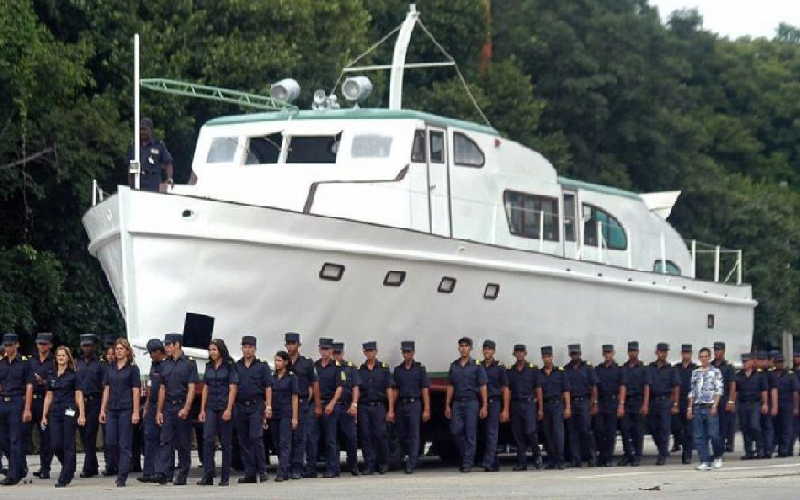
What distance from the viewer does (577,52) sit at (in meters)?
53.4

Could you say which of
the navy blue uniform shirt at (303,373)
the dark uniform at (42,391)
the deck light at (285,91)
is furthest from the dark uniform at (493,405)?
the dark uniform at (42,391)

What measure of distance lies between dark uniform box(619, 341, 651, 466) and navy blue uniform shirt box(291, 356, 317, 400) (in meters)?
5.08

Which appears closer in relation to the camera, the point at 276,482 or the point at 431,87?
the point at 276,482

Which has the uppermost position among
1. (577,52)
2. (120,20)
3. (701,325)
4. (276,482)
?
(577,52)

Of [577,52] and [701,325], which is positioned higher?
[577,52]

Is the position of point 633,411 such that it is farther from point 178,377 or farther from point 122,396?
point 122,396

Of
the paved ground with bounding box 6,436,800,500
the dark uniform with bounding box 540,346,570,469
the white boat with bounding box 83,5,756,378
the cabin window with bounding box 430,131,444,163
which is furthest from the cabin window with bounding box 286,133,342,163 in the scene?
the paved ground with bounding box 6,436,800,500

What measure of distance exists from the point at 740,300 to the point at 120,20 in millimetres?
12344

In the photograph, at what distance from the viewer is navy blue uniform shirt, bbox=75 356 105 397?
19547mm

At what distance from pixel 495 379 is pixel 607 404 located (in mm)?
2287

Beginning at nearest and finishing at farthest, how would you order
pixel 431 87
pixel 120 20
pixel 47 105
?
pixel 47 105, pixel 120 20, pixel 431 87

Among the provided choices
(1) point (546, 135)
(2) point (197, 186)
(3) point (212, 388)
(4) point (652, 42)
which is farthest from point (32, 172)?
(4) point (652, 42)

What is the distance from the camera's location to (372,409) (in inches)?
817

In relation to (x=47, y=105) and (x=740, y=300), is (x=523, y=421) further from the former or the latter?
(x=47, y=105)
